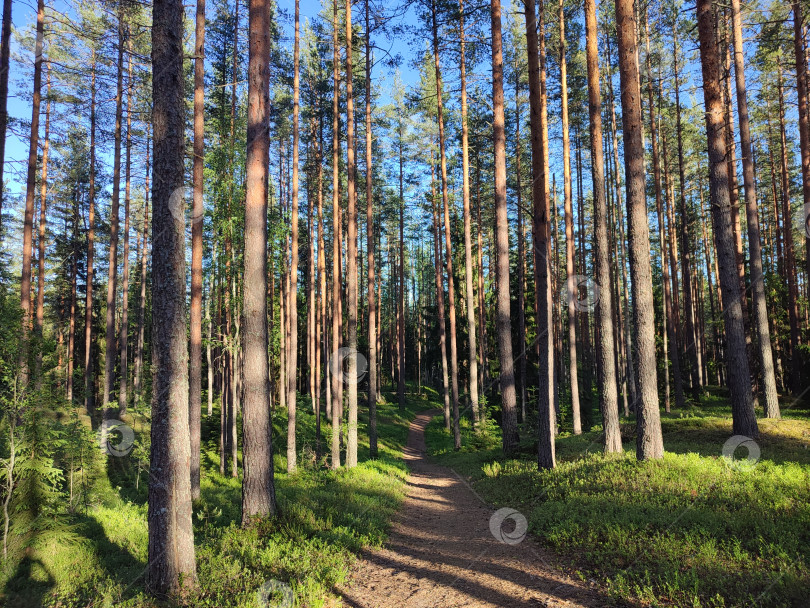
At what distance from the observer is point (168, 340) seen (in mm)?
5059

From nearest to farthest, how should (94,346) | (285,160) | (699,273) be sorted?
1. (285,160)
2. (94,346)
3. (699,273)

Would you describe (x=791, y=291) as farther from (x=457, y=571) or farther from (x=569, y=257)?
(x=457, y=571)

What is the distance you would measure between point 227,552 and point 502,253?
1006 cm

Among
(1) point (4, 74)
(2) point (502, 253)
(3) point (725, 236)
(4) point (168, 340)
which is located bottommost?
(4) point (168, 340)

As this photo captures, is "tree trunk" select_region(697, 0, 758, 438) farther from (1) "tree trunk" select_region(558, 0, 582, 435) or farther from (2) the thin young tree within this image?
(2) the thin young tree

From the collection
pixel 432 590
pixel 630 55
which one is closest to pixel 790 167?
pixel 630 55

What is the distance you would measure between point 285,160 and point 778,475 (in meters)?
30.5

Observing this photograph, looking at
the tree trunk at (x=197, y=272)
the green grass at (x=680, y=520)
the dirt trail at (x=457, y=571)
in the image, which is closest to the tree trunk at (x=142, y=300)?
the tree trunk at (x=197, y=272)

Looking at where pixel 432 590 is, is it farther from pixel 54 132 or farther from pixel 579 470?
pixel 54 132

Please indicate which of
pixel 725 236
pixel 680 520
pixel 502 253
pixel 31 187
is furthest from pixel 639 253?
pixel 31 187

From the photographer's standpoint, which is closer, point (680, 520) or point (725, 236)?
point (680, 520)

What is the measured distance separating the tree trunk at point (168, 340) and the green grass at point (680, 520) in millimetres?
4910

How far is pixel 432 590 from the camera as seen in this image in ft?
16.9

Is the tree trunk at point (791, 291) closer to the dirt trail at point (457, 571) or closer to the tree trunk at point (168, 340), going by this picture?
the dirt trail at point (457, 571)
